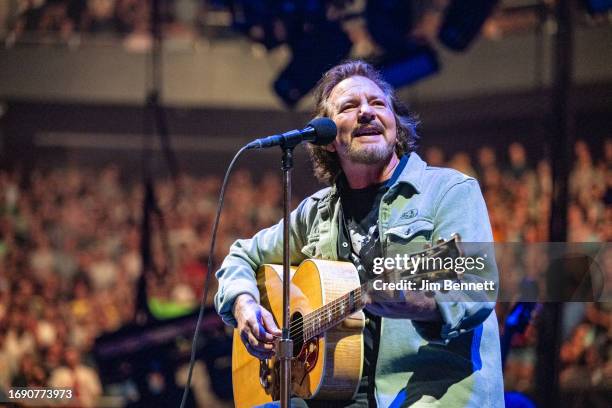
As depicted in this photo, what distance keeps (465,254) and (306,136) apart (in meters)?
0.63

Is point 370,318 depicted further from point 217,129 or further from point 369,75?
point 217,129

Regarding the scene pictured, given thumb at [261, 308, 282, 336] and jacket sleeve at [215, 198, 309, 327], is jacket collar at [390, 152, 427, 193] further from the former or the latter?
thumb at [261, 308, 282, 336]

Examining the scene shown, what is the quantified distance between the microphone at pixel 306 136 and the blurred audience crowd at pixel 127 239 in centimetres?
372

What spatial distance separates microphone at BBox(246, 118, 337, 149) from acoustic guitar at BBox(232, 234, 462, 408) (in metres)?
0.43

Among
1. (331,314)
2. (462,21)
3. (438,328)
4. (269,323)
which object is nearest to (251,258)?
(269,323)

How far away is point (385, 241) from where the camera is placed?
274cm

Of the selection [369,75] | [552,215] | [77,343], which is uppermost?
[369,75]

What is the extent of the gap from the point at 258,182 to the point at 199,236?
65 cm

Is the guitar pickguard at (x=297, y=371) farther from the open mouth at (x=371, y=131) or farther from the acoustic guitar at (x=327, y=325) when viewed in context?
the open mouth at (x=371, y=131)

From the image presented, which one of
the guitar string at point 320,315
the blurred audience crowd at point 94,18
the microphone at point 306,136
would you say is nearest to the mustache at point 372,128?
the microphone at point 306,136

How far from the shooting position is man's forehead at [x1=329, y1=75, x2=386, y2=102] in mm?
3033

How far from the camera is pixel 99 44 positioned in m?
6.80

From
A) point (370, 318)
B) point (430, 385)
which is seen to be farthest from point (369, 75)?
point (430, 385)

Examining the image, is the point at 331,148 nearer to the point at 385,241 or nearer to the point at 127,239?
the point at 385,241
